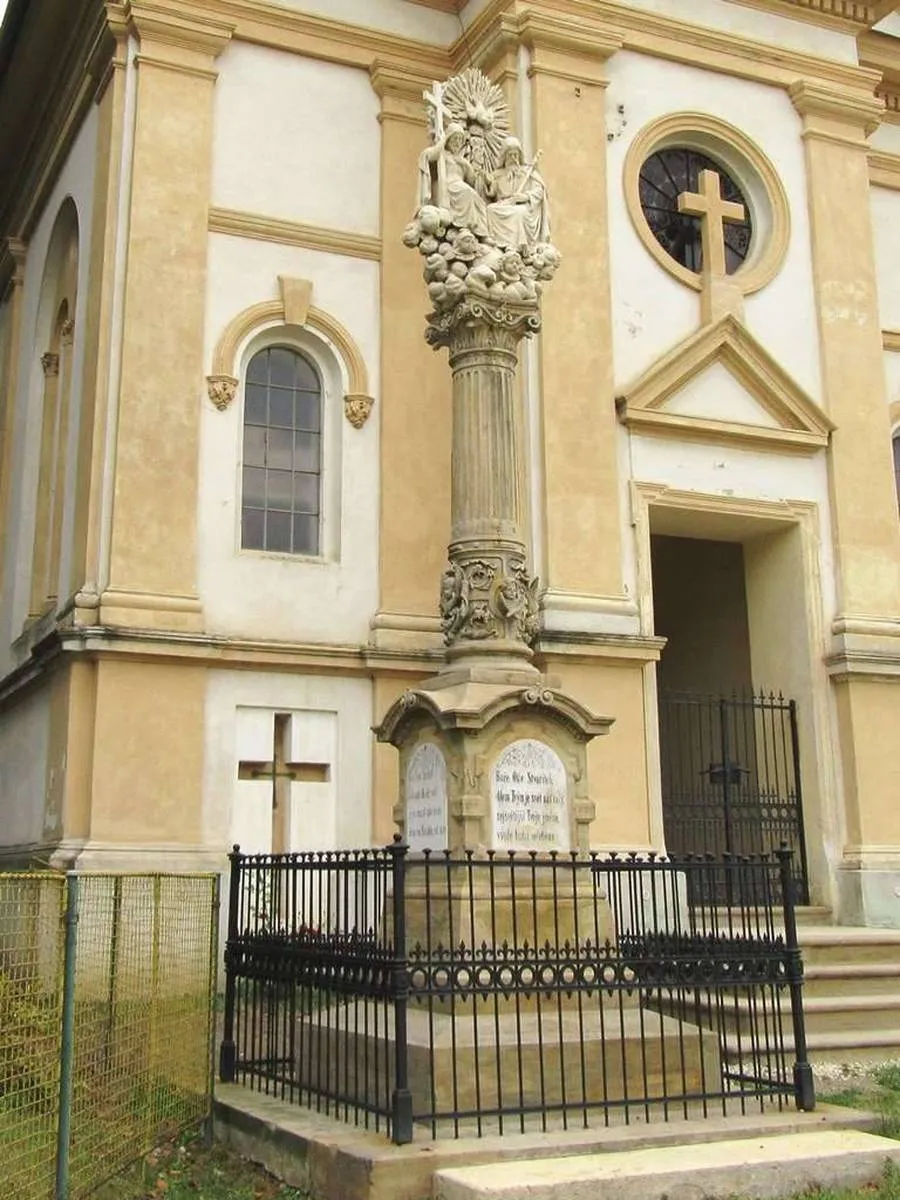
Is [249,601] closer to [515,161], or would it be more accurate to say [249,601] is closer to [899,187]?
[515,161]

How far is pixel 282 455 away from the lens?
1545 cm

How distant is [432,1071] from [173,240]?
33.8ft

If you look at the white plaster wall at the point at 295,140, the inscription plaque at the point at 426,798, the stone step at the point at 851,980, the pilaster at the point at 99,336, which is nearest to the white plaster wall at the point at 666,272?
the white plaster wall at the point at 295,140

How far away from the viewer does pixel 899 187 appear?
19250mm

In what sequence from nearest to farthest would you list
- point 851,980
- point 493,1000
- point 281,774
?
point 493,1000, point 851,980, point 281,774

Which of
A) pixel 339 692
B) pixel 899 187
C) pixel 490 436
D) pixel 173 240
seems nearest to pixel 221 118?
pixel 173 240

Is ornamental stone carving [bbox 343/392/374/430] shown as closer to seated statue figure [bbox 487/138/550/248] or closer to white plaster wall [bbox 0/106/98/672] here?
white plaster wall [bbox 0/106/98/672]

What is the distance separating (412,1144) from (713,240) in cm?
1234

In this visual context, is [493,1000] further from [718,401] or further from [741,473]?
[718,401]

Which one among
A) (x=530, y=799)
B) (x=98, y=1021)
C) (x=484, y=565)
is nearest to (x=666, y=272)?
(x=484, y=565)

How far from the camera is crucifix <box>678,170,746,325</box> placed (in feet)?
53.1

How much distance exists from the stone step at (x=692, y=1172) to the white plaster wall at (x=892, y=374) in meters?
13.0

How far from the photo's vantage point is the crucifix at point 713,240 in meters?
16.2

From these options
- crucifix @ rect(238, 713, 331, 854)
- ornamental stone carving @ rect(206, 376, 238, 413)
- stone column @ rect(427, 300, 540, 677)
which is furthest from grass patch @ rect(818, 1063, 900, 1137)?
ornamental stone carving @ rect(206, 376, 238, 413)
